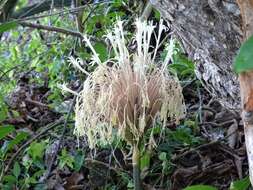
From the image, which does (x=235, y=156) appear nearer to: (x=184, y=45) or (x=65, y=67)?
(x=184, y=45)

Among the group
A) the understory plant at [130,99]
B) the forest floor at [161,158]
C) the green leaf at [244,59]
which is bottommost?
the forest floor at [161,158]

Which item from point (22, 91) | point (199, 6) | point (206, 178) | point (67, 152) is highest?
point (199, 6)

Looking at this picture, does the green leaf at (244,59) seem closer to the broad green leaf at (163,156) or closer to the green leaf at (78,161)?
the broad green leaf at (163,156)

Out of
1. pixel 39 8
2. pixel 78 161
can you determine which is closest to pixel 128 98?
pixel 78 161

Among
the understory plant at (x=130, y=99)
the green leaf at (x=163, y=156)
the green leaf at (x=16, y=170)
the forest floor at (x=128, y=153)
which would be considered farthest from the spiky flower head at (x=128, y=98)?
the green leaf at (x=16, y=170)

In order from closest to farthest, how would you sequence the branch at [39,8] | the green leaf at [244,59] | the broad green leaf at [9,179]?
the green leaf at [244,59], the broad green leaf at [9,179], the branch at [39,8]

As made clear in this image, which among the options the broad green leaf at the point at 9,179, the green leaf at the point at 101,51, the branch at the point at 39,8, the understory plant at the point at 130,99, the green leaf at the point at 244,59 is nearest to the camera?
the green leaf at the point at 244,59

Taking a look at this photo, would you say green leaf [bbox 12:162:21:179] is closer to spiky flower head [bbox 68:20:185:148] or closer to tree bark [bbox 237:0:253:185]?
spiky flower head [bbox 68:20:185:148]

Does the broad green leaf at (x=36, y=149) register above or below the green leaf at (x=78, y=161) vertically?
above

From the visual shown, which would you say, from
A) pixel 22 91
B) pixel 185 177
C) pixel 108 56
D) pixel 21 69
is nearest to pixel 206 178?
pixel 185 177
